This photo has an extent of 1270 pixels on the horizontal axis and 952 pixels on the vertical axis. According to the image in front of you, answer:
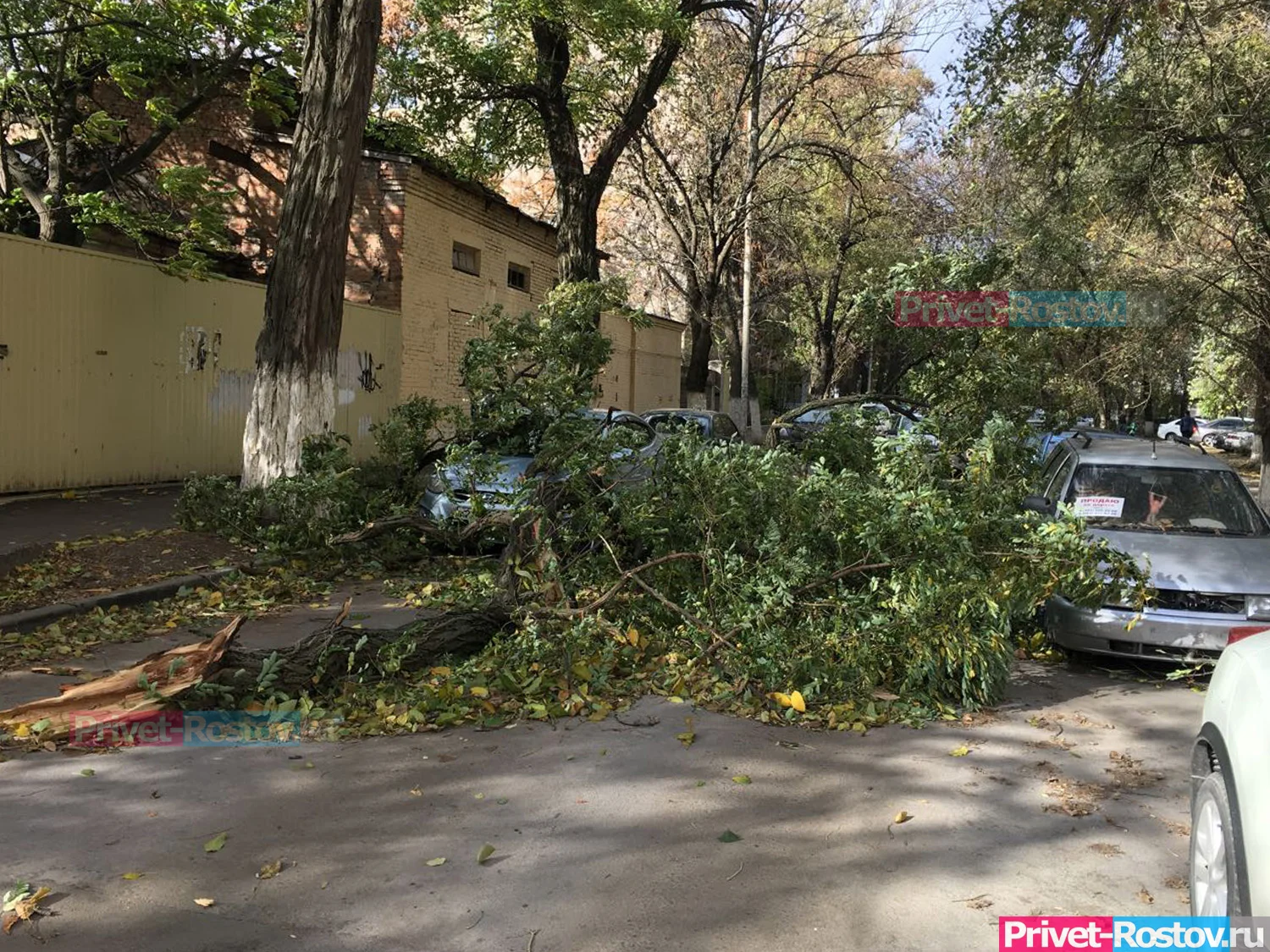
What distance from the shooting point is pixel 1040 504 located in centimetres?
779

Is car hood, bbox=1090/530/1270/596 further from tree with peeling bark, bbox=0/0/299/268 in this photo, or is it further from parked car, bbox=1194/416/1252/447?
parked car, bbox=1194/416/1252/447

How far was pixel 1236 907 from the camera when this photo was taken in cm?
258

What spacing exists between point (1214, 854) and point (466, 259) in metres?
18.7

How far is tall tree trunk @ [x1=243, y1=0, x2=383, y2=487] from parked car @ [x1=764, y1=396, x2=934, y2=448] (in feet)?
15.5

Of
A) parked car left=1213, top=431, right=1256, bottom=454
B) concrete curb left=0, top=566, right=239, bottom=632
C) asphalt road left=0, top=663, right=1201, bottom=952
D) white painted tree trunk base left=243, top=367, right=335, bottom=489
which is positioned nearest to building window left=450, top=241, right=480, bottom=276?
white painted tree trunk base left=243, top=367, right=335, bottom=489

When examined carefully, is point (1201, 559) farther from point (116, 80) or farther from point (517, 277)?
point (517, 277)

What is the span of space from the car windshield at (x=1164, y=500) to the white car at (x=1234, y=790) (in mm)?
4001

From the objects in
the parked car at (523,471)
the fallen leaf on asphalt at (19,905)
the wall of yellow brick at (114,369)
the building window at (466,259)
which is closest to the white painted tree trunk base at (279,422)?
the parked car at (523,471)

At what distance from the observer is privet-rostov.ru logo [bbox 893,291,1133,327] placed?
18578 millimetres

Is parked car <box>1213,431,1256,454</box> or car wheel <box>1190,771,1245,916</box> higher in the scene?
parked car <box>1213,431,1256,454</box>

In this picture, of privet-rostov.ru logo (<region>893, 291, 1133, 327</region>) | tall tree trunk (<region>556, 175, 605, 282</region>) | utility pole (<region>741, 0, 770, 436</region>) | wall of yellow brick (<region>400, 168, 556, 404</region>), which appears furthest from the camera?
utility pole (<region>741, 0, 770, 436</region>)

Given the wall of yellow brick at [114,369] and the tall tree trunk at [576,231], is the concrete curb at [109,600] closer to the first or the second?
the wall of yellow brick at [114,369]

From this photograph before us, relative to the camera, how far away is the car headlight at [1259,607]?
6113 mm

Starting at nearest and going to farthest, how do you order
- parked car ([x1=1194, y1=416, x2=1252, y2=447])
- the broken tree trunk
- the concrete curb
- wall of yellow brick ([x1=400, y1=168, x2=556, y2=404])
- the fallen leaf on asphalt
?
1. the fallen leaf on asphalt
2. the broken tree trunk
3. the concrete curb
4. wall of yellow brick ([x1=400, y1=168, x2=556, y2=404])
5. parked car ([x1=1194, y1=416, x2=1252, y2=447])
